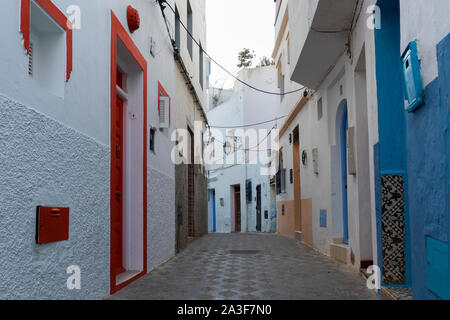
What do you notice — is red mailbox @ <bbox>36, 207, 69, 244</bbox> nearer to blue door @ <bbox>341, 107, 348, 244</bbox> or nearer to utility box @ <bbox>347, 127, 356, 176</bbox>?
utility box @ <bbox>347, 127, 356, 176</bbox>

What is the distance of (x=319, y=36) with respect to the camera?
253 inches

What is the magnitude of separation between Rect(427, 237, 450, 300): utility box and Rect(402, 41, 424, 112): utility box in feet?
2.88

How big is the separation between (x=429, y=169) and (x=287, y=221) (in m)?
10.4

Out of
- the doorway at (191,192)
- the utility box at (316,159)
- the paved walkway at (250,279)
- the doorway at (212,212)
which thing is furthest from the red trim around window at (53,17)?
the doorway at (212,212)

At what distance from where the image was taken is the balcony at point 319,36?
18.5 ft

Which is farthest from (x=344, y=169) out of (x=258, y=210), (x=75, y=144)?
(x=258, y=210)

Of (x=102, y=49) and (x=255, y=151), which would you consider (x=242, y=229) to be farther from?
(x=102, y=49)

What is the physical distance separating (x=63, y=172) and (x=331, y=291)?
9.29 ft

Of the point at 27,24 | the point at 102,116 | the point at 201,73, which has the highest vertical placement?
the point at 201,73

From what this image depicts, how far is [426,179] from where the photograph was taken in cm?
283

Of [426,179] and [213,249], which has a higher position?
[426,179]

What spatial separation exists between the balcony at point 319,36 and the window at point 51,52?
3.41 meters

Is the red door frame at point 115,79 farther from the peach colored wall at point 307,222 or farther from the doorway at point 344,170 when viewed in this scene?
the peach colored wall at point 307,222

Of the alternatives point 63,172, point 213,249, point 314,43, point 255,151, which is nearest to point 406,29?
point 63,172
